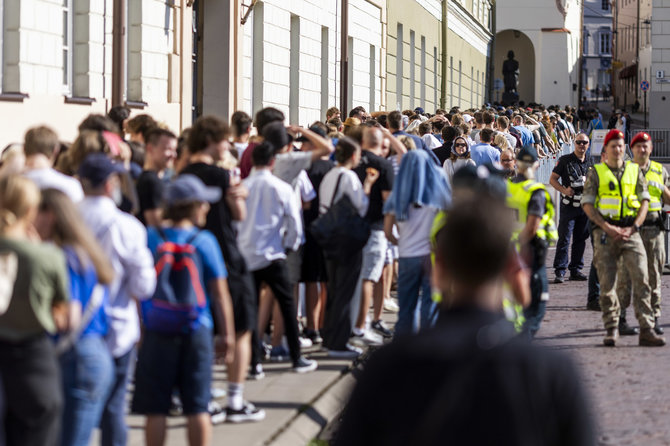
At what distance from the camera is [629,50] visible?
10212 cm

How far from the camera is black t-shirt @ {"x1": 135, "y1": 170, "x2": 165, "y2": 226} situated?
7086 mm

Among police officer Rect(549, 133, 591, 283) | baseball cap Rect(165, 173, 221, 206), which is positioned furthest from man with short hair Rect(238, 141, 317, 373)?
police officer Rect(549, 133, 591, 283)

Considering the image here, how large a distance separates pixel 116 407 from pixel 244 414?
1775mm

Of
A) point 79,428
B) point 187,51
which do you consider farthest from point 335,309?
point 187,51

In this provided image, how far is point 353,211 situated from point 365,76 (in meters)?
19.9

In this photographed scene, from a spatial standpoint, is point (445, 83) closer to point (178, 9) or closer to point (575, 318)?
point (178, 9)

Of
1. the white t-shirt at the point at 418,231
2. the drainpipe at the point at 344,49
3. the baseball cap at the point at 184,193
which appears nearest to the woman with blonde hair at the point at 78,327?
the baseball cap at the point at 184,193

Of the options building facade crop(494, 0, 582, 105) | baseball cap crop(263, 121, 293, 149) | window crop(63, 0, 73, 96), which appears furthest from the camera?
building facade crop(494, 0, 582, 105)

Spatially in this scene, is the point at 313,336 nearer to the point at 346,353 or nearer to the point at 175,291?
the point at 346,353

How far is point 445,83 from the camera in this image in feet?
142

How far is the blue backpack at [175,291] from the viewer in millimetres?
6242

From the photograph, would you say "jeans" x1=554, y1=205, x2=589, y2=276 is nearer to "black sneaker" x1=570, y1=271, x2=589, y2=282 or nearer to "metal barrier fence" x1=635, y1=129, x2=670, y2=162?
"black sneaker" x1=570, y1=271, x2=589, y2=282

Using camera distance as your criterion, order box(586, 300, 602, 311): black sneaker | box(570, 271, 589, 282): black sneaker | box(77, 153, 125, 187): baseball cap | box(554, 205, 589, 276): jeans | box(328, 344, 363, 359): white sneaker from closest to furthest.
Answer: box(77, 153, 125, 187): baseball cap, box(328, 344, 363, 359): white sneaker, box(586, 300, 602, 311): black sneaker, box(554, 205, 589, 276): jeans, box(570, 271, 589, 282): black sneaker

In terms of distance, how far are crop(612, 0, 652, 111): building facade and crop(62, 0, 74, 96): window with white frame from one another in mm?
62067
